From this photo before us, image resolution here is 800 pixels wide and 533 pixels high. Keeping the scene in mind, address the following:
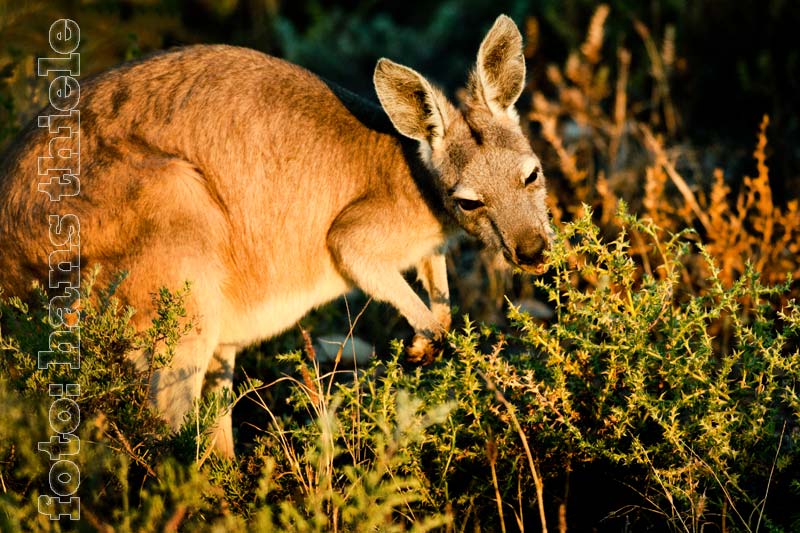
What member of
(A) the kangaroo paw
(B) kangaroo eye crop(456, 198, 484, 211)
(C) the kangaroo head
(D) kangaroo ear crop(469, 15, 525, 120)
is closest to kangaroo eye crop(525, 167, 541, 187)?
(C) the kangaroo head

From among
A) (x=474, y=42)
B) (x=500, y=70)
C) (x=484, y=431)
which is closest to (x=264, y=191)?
(x=500, y=70)

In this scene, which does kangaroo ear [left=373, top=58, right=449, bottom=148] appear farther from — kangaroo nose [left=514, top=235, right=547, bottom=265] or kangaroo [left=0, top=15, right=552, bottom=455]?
kangaroo nose [left=514, top=235, right=547, bottom=265]

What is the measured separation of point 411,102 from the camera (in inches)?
178

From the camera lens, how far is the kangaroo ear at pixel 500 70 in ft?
14.5

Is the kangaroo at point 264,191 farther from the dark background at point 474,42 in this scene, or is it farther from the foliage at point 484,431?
the dark background at point 474,42

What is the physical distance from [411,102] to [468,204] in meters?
0.65

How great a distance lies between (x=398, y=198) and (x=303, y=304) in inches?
31.3

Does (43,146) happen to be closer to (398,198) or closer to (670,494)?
(398,198)

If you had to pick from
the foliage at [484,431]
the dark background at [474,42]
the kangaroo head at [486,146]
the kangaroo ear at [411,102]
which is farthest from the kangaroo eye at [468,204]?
the dark background at [474,42]

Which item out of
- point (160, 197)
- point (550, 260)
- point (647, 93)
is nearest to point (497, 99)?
point (550, 260)

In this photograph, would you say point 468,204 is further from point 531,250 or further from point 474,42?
point 474,42

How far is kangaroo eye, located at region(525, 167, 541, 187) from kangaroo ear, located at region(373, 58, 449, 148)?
54 cm

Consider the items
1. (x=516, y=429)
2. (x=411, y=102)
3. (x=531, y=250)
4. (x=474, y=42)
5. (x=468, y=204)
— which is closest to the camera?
(x=516, y=429)

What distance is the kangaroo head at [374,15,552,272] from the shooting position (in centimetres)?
423
